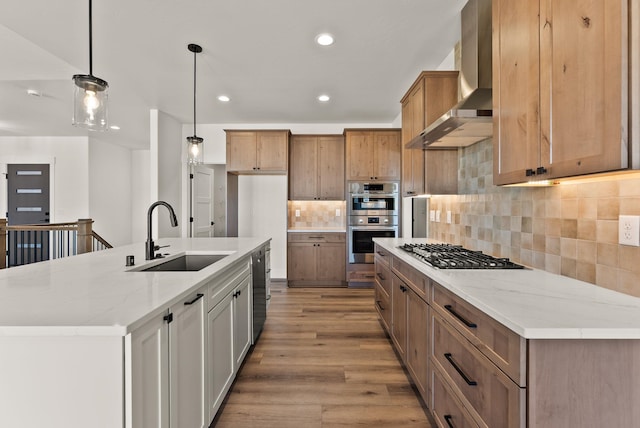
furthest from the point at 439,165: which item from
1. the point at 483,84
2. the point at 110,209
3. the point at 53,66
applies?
the point at 110,209

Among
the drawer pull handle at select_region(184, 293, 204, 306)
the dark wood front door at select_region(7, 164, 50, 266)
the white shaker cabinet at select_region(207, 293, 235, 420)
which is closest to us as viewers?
the drawer pull handle at select_region(184, 293, 204, 306)

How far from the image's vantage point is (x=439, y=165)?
2.83 metres

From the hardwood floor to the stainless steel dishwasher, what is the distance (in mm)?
198

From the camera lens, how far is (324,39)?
8.98 feet

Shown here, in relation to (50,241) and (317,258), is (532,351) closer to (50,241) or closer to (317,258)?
(317,258)

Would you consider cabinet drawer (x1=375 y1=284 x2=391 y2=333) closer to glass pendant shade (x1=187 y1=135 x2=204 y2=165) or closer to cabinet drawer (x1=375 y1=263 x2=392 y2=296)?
cabinet drawer (x1=375 y1=263 x2=392 y2=296)

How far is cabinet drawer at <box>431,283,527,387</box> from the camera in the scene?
94 cm

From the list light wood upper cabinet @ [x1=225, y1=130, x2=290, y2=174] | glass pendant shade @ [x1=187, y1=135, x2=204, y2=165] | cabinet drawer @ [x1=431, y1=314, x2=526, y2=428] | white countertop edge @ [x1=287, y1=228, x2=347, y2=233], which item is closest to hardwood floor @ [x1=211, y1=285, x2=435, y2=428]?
cabinet drawer @ [x1=431, y1=314, x2=526, y2=428]

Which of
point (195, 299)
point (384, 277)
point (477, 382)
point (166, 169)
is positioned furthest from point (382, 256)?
point (166, 169)

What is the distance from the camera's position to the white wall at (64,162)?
Result: 6438mm

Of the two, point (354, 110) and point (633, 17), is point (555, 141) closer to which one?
point (633, 17)

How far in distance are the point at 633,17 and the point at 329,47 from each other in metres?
2.36

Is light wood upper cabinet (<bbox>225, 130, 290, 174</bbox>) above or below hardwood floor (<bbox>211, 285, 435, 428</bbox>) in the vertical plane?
above

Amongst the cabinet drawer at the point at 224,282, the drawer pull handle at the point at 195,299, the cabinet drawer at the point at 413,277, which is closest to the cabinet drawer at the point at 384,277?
the cabinet drawer at the point at 413,277
